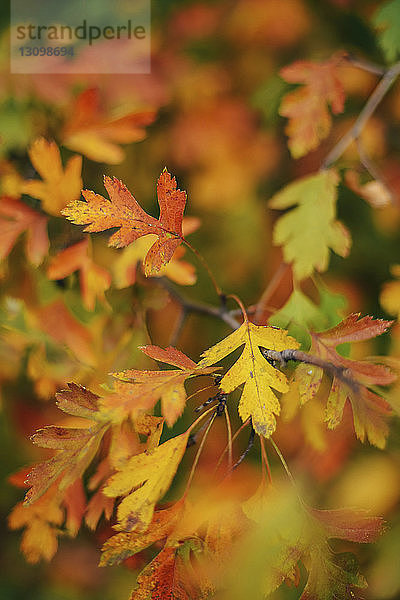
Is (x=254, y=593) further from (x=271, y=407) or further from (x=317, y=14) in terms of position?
(x=317, y=14)

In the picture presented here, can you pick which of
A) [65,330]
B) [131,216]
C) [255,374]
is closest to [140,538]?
[255,374]

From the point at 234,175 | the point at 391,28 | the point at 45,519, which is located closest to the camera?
the point at 45,519

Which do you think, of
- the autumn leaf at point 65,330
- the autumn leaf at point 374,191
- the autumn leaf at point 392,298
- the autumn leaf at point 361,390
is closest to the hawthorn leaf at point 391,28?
the autumn leaf at point 374,191

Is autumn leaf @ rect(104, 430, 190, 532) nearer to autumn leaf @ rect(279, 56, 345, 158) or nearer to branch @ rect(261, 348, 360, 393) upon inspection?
branch @ rect(261, 348, 360, 393)

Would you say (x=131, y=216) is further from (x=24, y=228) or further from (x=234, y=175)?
(x=234, y=175)

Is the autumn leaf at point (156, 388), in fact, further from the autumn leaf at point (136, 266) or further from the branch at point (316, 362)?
the autumn leaf at point (136, 266)
